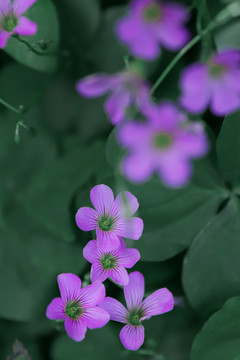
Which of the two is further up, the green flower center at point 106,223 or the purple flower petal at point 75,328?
the green flower center at point 106,223

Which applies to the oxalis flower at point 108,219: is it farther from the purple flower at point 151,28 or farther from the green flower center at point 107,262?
the purple flower at point 151,28

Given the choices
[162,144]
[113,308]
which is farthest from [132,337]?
[162,144]

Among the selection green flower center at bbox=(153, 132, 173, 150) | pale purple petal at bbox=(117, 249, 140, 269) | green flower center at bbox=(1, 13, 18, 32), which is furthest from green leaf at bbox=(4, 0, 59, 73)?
green flower center at bbox=(153, 132, 173, 150)

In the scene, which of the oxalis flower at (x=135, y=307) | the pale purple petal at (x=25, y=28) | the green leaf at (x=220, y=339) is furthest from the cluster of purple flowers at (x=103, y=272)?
the pale purple petal at (x=25, y=28)

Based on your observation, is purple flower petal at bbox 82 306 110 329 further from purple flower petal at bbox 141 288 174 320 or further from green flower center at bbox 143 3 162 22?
green flower center at bbox 143 3 162 22

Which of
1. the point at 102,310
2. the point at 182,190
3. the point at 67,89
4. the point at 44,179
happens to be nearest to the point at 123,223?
the point at 102,310
